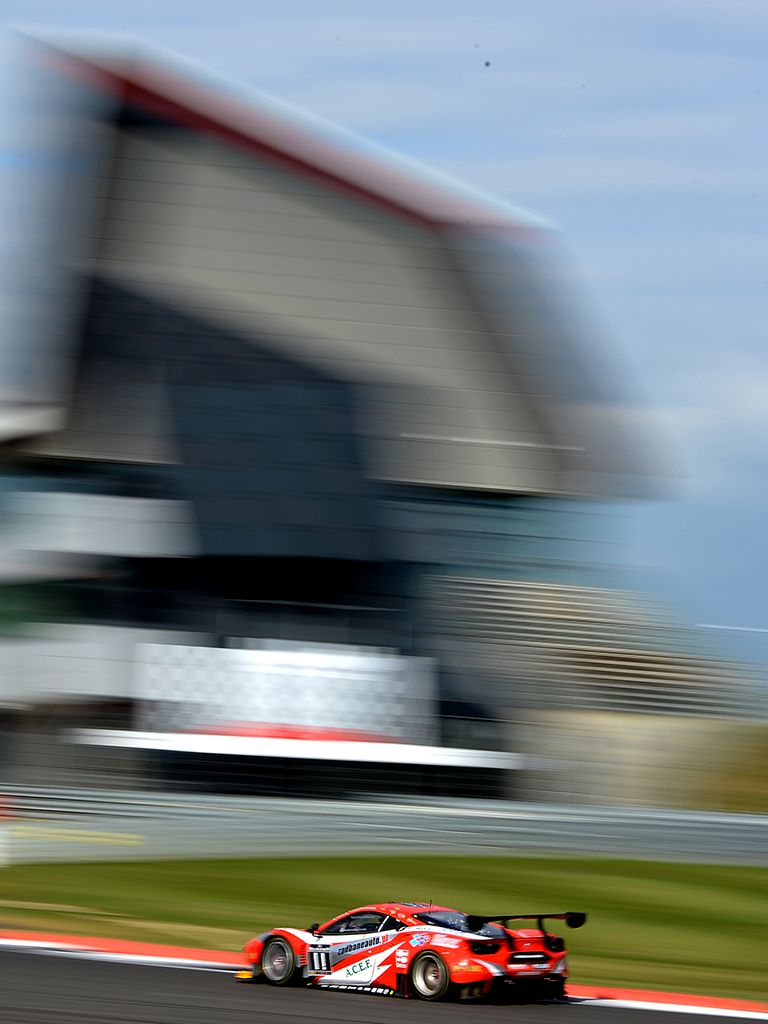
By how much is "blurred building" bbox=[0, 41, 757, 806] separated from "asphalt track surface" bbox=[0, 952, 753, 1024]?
46.7ft

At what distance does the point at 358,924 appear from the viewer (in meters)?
8.12

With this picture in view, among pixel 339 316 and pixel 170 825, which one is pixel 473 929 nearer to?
pixel 170 825

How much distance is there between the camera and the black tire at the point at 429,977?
776 centimetres

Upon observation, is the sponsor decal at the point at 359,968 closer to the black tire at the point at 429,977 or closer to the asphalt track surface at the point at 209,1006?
the asphalt track surface at the point at 209,1006

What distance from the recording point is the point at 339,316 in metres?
25.5

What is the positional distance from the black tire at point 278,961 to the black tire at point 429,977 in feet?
2.74

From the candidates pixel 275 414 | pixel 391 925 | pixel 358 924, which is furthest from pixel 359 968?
pixel 275 414

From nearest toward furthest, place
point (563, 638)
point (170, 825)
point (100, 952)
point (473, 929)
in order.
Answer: point (473, 929) < point (100, 952) < point (170, 825) < point (563, 638)

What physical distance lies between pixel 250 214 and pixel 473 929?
19832 millimetres

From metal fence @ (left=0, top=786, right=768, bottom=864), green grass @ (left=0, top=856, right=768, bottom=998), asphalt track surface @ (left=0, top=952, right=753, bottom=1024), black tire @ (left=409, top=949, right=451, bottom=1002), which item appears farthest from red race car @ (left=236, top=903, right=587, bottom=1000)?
metal fence @ (left=0, top=786, right=768, bottom=864)

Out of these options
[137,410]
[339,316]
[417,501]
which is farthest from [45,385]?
[417,501]

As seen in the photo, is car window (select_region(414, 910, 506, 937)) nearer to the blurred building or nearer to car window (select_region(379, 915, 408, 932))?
car window (select_region(379, 915, 408, 932))

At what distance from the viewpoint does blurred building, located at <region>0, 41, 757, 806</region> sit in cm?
2344

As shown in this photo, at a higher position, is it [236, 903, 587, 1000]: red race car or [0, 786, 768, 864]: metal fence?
[0, 786, 768, 864]: metal fence
